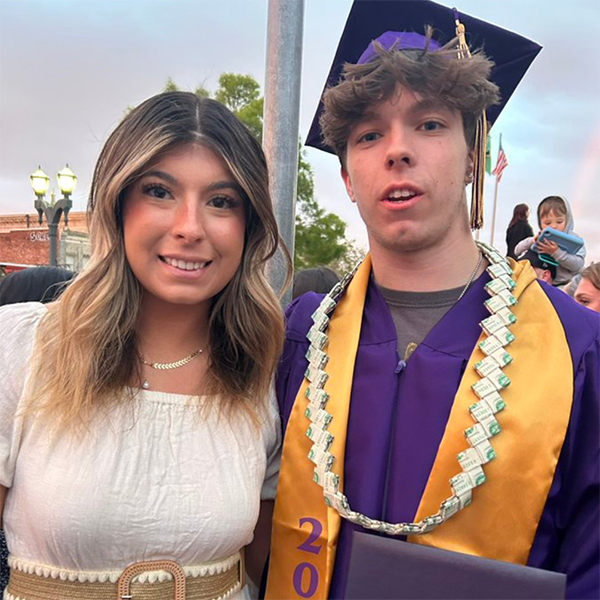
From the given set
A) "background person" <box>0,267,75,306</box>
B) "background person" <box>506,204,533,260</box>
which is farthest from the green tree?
"background person" <box>0,267,75,306</box>

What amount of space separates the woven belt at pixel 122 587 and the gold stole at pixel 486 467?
0.30 m

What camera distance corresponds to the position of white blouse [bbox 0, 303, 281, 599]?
148 centimetres

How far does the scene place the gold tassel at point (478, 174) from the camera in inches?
73.1

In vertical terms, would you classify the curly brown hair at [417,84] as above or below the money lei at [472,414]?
above

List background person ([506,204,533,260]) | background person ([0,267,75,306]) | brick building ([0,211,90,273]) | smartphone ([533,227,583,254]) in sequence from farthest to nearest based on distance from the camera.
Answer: brick building ([0,211,90,273]) < background person ([506,204,533,260]) < smartphone ([533,227,583,254]) < background person ([0,267,75,306])

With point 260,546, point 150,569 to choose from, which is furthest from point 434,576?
point 260,546

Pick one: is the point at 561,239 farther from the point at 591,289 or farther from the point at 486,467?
the point at 486,467

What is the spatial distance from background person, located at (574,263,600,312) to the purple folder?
10.3ft

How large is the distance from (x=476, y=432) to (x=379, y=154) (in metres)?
0.83

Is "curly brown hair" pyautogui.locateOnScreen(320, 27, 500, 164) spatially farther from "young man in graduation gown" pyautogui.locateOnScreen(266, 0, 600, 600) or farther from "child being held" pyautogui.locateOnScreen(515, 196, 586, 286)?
"child being held" pyautogui.locateOnScreen(515, 196, 586, 286)

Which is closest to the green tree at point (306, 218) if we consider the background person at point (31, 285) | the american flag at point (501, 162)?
the american flag at point (501, 162)

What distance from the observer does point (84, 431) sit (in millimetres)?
1564

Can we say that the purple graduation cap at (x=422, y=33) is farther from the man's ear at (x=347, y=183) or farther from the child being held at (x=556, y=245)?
the child being held at (x=556, y=245)

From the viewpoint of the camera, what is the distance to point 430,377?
1.61 m
